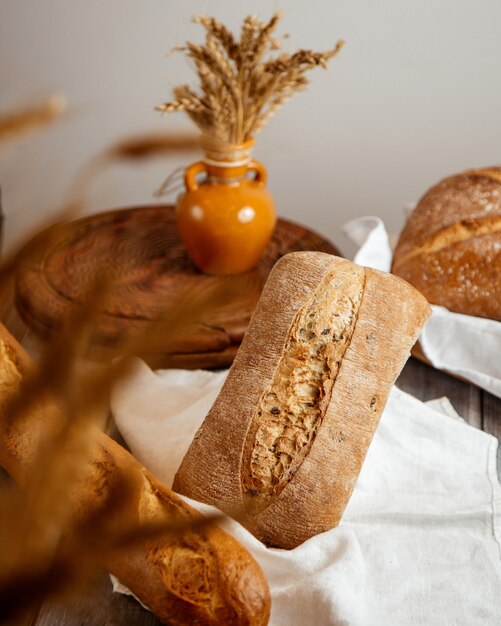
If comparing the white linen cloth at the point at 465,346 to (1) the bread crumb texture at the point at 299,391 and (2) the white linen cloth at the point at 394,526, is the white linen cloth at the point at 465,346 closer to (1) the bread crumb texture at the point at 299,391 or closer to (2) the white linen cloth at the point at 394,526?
(2) the white linen cloth at the point at 394,526

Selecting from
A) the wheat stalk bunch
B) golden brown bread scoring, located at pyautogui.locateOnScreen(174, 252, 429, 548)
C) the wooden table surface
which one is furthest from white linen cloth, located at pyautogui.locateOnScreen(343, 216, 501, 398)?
the wheat stalk bunch

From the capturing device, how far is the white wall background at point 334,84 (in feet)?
7.02

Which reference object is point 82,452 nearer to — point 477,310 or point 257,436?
point 257,436

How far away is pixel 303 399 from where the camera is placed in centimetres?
104

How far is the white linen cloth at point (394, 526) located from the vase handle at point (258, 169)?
540mm

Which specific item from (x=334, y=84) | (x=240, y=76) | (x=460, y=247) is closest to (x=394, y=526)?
(x=460, y=247)

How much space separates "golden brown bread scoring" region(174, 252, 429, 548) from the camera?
974 millimetres

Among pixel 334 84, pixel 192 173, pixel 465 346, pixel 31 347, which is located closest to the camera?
pixel 465 346

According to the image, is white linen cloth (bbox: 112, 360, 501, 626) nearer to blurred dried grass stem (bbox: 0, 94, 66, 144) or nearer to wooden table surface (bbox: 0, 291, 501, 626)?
wooden table surface (bbox: 0, 291, 501, 626)

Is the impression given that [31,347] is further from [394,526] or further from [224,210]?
[394,526]

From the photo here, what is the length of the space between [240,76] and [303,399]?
0.77 meters

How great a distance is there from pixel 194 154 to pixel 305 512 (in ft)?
2.59

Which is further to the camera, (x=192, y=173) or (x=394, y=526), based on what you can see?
(x=192, y=173)

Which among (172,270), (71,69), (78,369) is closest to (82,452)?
(78,369)
